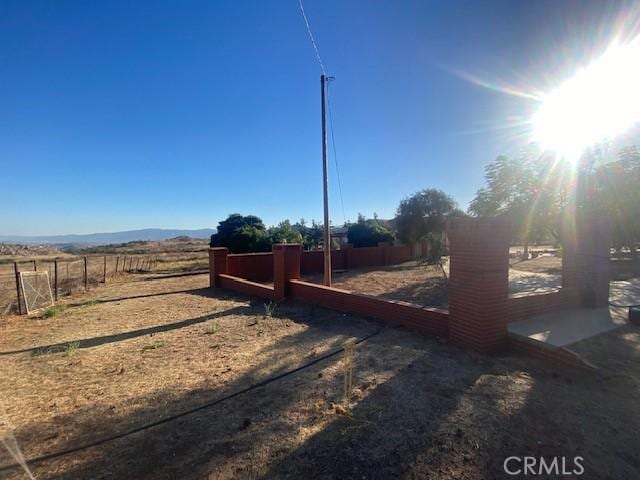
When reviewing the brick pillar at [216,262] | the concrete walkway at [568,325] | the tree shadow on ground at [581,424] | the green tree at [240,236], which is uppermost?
the green tree at [240,236]

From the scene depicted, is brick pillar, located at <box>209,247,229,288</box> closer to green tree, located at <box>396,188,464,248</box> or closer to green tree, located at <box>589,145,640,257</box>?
green tree, located at <box>589,145,640,257</box>

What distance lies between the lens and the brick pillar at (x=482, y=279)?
14.0 feet

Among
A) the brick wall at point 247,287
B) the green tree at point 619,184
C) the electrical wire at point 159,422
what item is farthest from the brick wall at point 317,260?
the green tree at point 619,184

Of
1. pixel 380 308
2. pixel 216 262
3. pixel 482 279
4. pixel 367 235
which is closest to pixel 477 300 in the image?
pixel 482 279

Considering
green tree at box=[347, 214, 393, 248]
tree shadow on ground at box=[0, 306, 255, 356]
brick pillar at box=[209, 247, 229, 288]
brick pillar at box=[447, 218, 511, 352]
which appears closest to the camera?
brick pillar at box=[447, 218, 511, 352]

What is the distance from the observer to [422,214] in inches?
1063

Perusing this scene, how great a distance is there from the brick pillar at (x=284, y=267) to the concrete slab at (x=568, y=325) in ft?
18.6

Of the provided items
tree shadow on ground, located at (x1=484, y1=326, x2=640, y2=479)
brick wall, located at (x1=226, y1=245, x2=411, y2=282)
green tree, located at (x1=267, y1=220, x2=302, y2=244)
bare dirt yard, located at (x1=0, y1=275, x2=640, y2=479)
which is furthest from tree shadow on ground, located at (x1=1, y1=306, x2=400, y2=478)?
green tree, located at (x1=267, y1=220, x2=302, y2=244)

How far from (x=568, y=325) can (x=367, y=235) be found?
69.7 ft

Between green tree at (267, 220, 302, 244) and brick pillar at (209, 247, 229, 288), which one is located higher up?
green tree at (267, 220, 302, 244)

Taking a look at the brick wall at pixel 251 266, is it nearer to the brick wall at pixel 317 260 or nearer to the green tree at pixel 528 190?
the brick wall at pixel 317 260

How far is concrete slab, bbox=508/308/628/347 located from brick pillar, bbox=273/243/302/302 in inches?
223

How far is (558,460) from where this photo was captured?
7.47ft

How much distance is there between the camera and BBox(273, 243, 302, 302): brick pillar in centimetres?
909
